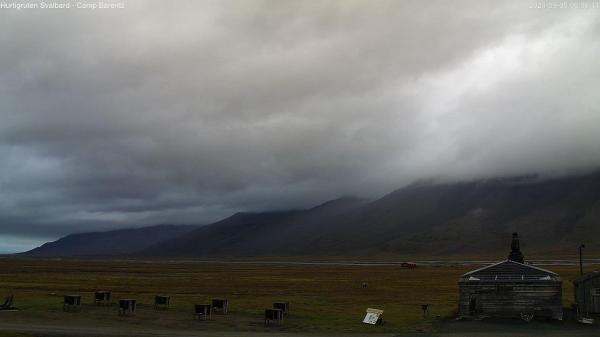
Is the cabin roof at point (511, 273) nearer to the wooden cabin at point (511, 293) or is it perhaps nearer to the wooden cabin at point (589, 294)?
the wooden cabin at point (511, 293)

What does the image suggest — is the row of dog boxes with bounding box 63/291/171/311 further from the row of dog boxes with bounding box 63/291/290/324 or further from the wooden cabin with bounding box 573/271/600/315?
the wooden cabin with bounding box 573/271/600/315

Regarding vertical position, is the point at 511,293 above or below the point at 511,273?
below

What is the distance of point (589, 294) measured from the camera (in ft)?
160

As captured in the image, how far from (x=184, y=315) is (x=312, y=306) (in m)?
14.3

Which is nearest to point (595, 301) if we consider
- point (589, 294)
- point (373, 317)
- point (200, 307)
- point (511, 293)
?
point (589, 294)

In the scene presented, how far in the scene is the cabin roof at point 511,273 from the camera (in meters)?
47.7

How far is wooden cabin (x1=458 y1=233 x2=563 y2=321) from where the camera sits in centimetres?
4706

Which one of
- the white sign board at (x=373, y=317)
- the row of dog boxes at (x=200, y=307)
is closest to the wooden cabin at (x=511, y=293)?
the white sign board at (x=373, y=317)

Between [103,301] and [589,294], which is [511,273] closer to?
[589,294]

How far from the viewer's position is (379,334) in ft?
132

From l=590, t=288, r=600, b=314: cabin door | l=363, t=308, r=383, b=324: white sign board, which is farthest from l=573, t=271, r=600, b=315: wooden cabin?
l=363, t=308, r=383, b=324: white sign board

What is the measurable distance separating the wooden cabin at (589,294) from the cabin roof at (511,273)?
3.39 m

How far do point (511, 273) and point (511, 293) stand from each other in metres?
1.59

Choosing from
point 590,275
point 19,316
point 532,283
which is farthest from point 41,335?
point 590,275
